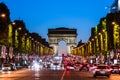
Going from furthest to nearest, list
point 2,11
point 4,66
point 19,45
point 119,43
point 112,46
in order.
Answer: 1. point 19,45
2. point 112,46
3. point 2,11
4. point 119,43
5. point 4,66

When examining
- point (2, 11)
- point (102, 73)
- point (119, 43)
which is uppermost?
point (2, 11)

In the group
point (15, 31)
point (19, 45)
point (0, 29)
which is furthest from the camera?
point (19, 45)

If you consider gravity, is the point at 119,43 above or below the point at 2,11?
below

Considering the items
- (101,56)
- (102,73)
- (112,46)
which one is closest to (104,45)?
(101,56)

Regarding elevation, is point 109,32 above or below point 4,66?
above

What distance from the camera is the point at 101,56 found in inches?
6555

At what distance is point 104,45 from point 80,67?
48.0m

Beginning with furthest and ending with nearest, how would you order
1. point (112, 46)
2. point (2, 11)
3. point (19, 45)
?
point (19, 45) → point (112, 46) → point (2, 11)

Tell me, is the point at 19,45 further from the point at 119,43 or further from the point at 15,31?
the point at 119,43

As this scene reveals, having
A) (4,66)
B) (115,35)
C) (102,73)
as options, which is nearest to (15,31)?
(115,35)

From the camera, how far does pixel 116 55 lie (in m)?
126

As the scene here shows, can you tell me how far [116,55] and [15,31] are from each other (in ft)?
123

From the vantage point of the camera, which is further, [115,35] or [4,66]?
[115,35]

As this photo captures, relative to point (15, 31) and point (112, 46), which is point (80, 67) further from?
point (15, 31)
